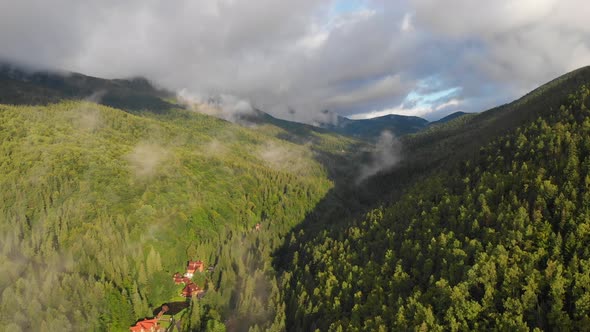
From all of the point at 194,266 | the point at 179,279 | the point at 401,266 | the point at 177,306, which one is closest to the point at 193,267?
the point at 194,266

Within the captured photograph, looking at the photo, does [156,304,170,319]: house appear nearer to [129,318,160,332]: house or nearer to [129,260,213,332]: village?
[129,260,213,332]: village

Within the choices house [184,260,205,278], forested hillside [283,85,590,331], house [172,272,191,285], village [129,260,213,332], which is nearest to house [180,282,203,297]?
village [129,260,213,332]

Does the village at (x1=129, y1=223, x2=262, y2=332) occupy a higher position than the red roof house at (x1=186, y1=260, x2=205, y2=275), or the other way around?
the red roof house at (x1=186, y1=260, x2=205, y2=275)

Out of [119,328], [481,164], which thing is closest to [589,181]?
[481,164]

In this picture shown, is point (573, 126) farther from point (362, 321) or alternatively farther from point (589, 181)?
point (362, 321)

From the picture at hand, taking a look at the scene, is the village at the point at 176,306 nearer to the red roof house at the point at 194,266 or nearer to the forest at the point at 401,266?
the red roof house at the point at 194,266

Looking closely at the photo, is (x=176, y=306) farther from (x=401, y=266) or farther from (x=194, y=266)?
(x=401, y=266)
